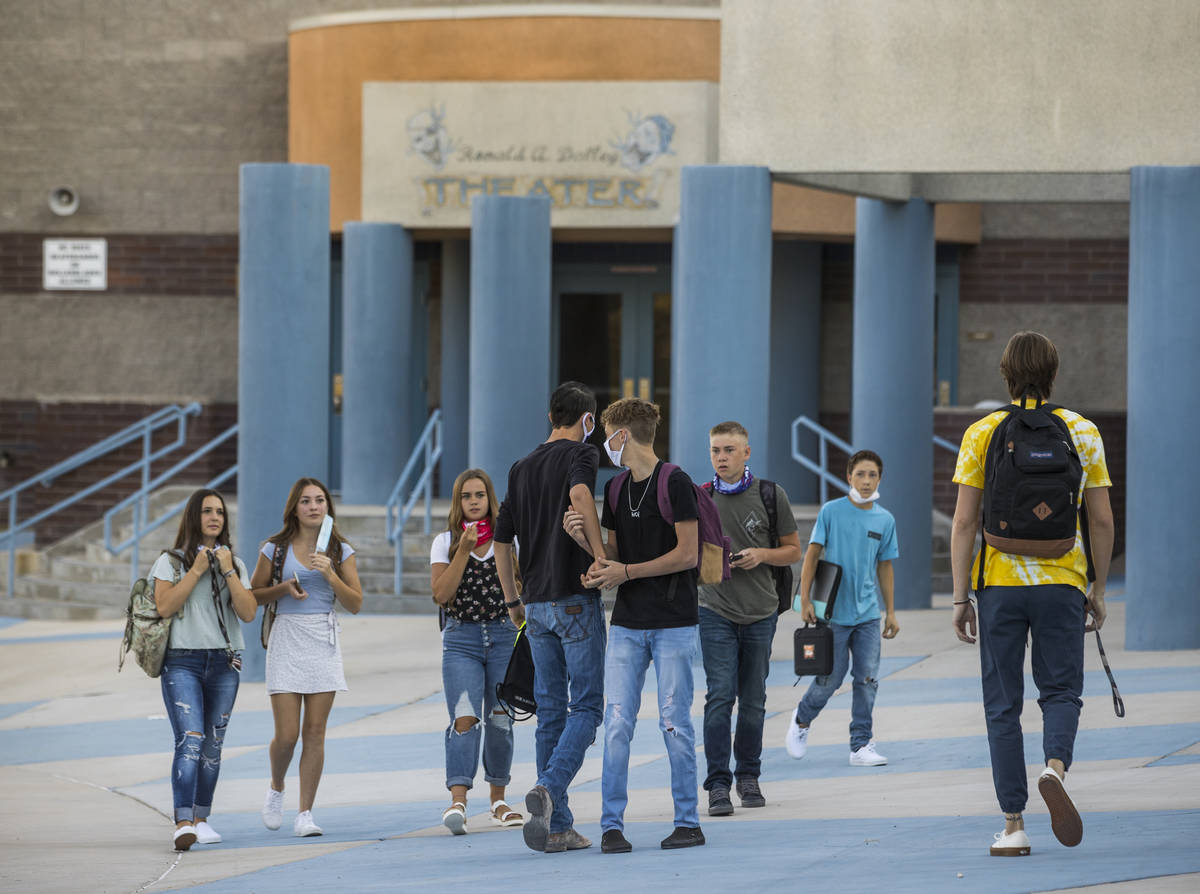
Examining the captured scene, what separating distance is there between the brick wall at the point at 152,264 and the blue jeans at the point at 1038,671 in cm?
1584

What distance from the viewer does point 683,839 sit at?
6238 mm

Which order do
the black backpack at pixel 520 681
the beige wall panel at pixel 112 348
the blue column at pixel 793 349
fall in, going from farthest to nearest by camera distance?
the beige wall panel at pixel 112 348 < the blue column at pixel 793 349 < the black backpack at pixel 520 681

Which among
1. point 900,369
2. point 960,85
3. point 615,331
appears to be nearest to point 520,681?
point 960,85

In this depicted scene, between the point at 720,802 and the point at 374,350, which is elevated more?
the point at 374,350

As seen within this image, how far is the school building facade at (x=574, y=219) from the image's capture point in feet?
38.7

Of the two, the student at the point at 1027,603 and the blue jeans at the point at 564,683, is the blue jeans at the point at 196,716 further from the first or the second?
the student at the point at 1027,603

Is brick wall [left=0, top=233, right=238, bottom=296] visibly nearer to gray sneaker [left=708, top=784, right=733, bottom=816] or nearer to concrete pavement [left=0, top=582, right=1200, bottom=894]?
concrete pavement [left=0, top=582, right=1200, bottom=894]

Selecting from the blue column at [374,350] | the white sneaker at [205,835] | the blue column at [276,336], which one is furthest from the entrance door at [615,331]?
the white sneaker at [205,835]

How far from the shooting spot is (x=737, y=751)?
7301 millimetres

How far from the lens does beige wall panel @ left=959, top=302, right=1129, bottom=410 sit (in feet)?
65.3

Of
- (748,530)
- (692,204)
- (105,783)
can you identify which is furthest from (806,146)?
(105,783)

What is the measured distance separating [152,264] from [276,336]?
907 cm

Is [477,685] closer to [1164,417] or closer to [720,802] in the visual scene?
[720,802]

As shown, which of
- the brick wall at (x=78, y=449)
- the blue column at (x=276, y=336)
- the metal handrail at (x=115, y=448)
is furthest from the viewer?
the brick wall at (x=78, y=449)
